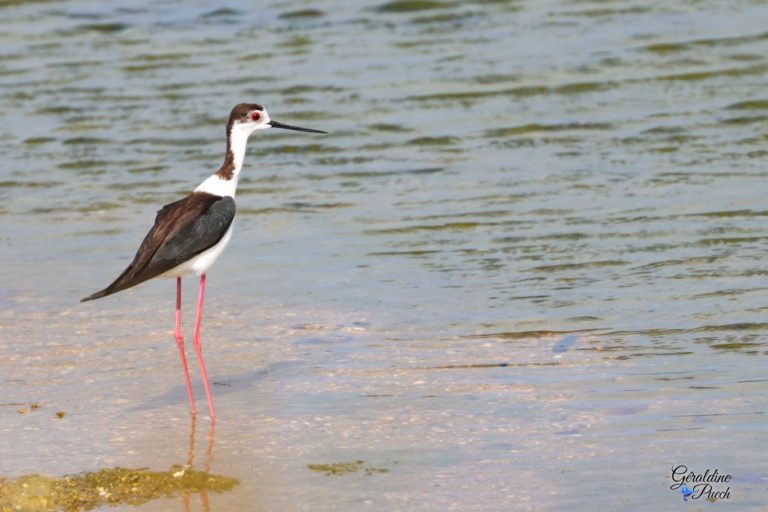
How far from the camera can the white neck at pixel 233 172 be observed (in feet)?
22.7

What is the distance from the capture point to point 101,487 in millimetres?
5004

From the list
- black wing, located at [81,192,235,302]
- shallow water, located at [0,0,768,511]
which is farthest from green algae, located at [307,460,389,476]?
black wing, located at [81,192,235,302]

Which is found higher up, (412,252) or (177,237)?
(177,237)

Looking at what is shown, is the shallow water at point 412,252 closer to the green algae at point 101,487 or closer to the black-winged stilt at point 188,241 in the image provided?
the green algae at point 101,487

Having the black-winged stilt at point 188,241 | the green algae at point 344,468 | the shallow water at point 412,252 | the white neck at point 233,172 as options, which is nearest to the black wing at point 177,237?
the black-winged stilt at point 188,241

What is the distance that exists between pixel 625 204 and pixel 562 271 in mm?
1400

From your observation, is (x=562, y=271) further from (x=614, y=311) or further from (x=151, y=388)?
(x=151, y=388)

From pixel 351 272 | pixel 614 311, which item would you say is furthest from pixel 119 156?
pixel 614 311

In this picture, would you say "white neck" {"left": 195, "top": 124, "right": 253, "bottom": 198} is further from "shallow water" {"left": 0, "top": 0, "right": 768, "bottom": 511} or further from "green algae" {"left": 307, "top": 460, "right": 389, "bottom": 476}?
"green algae" {"left": 307, "top": 460, "right": 389, "bottom": 476}

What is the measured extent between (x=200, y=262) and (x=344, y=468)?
1.65 meters
